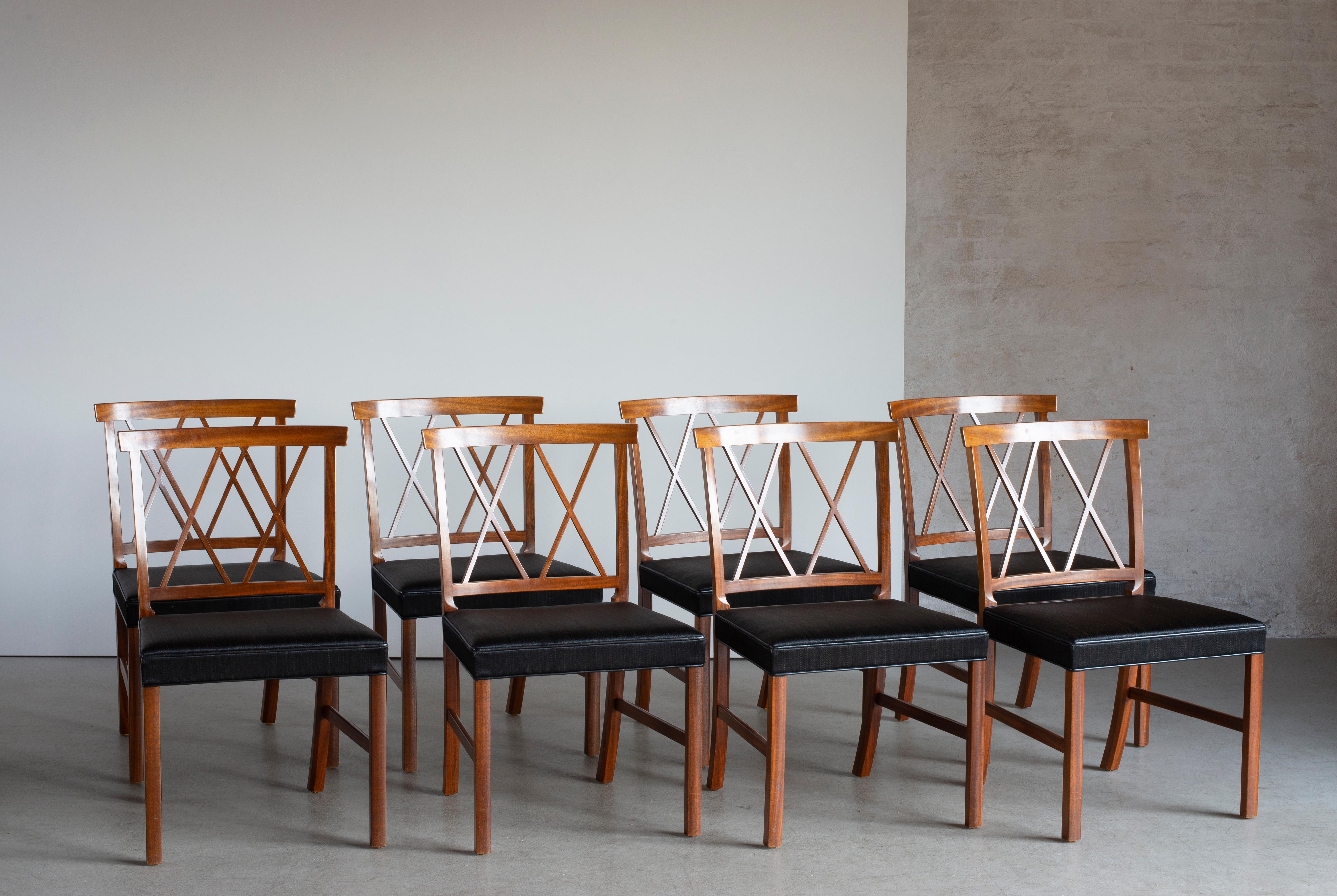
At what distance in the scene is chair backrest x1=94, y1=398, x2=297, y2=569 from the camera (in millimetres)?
3020

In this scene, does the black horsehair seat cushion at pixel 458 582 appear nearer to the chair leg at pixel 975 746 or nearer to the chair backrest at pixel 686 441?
the chair backrest at pixel 686 441

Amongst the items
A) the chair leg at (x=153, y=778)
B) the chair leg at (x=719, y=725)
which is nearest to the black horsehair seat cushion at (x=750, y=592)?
the chair leg at (x=719, y=725)

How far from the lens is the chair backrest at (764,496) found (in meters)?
2.67

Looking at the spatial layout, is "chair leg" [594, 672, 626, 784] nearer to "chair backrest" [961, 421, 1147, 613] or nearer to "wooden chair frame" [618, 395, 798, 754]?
"wooden chair frame" [618, 395, 798, 754]

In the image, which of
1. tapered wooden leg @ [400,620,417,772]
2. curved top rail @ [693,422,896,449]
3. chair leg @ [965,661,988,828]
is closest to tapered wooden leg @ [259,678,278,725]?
tapered wooden leg @ [400,620,417,772]

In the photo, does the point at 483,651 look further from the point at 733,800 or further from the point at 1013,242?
the point at 1013,242

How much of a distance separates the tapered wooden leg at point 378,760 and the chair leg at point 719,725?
2.58 ft

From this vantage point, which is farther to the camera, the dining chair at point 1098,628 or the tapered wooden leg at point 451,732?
the tapered wooden leg at point 451,732

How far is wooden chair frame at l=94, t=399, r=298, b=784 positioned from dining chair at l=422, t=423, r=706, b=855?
44 centimetres

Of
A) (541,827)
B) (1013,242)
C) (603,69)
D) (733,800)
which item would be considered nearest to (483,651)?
(541,827)

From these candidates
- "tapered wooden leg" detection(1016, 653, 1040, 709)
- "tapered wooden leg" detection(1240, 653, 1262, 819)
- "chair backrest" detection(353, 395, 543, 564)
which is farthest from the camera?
"tapered wooden leg" detection(1016, 653, 1040, 709)

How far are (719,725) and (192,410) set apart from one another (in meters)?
1.69

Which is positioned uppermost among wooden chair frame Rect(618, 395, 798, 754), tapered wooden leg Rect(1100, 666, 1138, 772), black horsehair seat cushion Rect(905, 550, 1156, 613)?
wooden chair frame Rect(618, 395, 798, 754)

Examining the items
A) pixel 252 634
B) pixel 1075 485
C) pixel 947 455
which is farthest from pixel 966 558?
pixel 252 634
